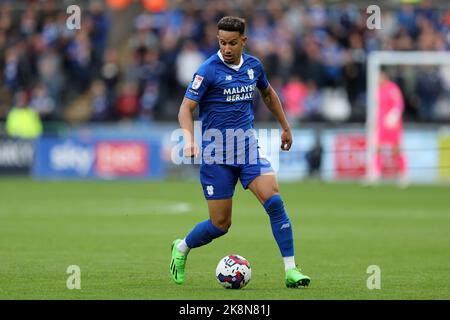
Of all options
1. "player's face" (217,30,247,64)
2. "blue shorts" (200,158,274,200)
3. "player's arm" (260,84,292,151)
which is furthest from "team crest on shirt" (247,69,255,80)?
"blue shorts" (200,158,274,200)

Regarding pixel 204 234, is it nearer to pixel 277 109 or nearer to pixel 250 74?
pixel 277 109

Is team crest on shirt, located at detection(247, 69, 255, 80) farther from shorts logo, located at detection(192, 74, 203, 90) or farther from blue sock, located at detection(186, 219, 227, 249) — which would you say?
blue sock, located at detection(186, 219, 227, 249)

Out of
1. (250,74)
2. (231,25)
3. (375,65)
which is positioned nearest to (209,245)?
(250,74)

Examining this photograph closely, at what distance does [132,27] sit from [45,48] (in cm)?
279

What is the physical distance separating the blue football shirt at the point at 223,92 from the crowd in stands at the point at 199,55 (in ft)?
58.3

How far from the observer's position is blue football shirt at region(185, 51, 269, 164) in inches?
389

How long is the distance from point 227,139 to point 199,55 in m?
19.2

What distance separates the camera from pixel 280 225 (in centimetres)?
990

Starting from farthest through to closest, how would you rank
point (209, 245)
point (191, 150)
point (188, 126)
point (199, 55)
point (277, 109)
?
point (199, 55) < point (209, 245) < point (277, 109) < point (188, 126) < point (191, 150)

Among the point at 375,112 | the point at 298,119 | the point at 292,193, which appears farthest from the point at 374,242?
the point at 298,119

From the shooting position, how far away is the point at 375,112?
2577cm

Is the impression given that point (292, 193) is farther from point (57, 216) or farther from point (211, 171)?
point (211, 171)

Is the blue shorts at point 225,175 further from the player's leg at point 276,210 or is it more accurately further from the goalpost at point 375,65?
the goalpost at point 375,65

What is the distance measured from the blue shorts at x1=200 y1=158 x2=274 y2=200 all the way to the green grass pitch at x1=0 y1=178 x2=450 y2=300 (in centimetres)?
85
